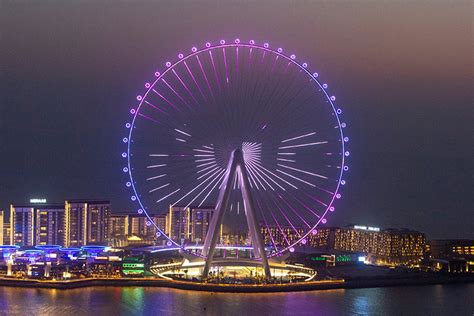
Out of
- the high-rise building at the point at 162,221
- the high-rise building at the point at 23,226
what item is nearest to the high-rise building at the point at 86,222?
the high-rise building at the point at 23,226

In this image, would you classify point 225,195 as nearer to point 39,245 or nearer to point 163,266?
point 163,266

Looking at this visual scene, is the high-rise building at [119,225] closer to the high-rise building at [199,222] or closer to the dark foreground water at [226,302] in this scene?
the high-rise building at [199,222]

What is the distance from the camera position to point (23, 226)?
2469 cm

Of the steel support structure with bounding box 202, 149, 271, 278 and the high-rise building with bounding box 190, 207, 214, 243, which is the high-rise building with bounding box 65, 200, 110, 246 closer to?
the high-rise building with bounding box 190, 207, 214, 243

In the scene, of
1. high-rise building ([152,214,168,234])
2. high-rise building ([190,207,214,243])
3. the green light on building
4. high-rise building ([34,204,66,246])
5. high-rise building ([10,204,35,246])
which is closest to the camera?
the green light on building

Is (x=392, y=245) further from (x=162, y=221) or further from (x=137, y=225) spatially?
(x=137, y=225)

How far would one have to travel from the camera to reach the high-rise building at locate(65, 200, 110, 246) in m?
24.9

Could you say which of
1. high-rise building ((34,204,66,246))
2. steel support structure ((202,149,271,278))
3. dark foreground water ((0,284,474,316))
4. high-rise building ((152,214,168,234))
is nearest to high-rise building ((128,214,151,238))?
high-rise building ((152,214,168,234))

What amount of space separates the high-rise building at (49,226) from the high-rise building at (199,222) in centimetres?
331

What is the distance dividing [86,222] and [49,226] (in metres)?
0.89

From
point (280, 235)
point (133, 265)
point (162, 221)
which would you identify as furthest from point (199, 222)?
point (133, 265)

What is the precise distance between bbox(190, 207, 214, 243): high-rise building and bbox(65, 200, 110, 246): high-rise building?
2162 millimetres

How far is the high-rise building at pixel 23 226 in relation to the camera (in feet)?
80.7

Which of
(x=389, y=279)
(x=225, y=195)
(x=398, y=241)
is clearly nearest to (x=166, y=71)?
(x=225, y=195)
